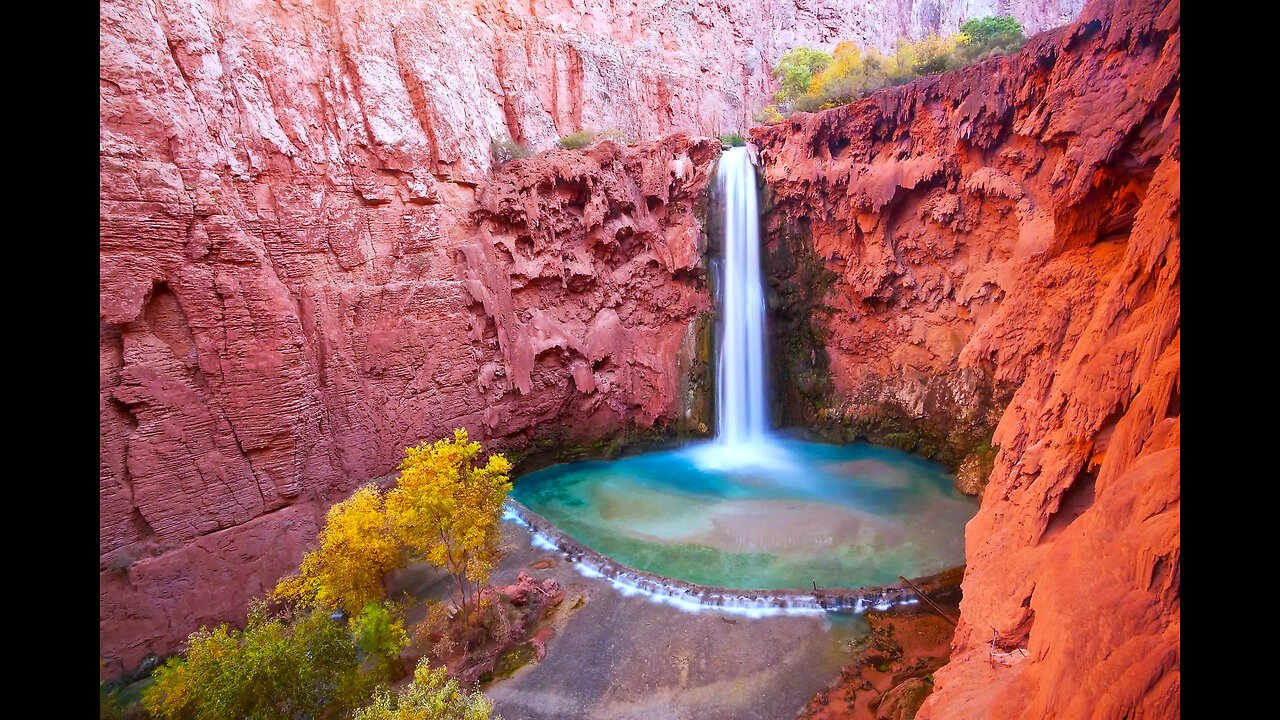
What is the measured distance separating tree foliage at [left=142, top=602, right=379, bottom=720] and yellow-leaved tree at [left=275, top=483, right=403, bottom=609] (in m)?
1.49

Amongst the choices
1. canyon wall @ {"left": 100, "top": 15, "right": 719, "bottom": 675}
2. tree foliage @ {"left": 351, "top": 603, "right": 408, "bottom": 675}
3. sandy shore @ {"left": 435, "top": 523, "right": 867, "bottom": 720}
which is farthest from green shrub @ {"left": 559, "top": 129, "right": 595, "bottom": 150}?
tree foliage @ {"left": 351, "top": 603, "right": 408, "bottom": 675}

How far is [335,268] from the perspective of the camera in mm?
13211

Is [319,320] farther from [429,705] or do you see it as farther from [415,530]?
[429,705]

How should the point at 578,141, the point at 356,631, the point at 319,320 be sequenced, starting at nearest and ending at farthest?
the point at 356,631
the point at 319,320
the point at 578,141

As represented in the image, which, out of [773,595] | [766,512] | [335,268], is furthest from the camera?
[766,512]

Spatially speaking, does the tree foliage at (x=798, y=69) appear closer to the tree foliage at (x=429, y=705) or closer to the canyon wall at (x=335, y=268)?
the canyon wall at (x=335, y=268)

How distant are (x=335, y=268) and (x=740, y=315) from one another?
44.9 feet

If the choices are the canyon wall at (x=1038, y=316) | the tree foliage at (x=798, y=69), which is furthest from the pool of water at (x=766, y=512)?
the tree foliage at (x=798, y=69)

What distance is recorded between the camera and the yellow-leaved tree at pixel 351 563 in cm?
892

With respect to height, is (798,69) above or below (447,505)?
above

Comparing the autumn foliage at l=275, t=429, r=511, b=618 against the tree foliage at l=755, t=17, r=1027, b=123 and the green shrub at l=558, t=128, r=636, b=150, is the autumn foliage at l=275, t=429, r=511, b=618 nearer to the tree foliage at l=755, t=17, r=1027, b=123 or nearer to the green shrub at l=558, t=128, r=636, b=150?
the green shrub at l=558, t=128, r=636, b=150

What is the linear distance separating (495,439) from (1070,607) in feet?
50.4

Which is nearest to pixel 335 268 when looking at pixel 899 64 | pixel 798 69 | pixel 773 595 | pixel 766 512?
pixel 773 595

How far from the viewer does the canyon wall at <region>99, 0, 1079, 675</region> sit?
9820 millimetres
